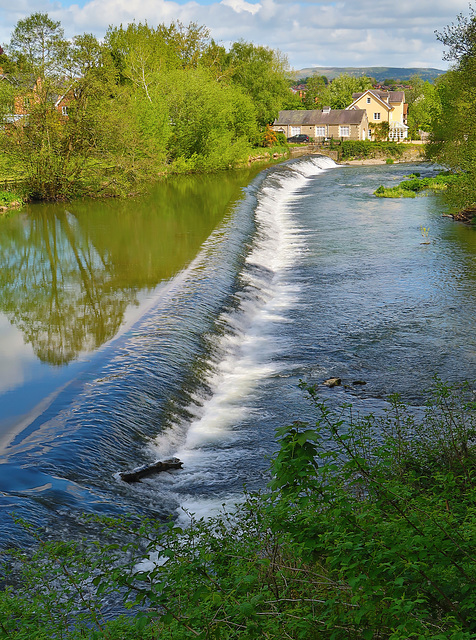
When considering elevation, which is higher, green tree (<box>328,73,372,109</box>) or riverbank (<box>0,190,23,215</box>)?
green tree (<box>328,73,372,109</box>)

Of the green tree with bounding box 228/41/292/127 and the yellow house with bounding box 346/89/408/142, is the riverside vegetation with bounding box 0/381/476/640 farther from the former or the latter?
the yellow house with bounding box 346/89/408/142

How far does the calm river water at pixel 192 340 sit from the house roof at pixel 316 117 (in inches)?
2448

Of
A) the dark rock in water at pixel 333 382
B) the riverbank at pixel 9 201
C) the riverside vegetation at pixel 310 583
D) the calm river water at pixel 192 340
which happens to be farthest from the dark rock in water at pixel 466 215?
the riverside vegetation at pixel 310 583

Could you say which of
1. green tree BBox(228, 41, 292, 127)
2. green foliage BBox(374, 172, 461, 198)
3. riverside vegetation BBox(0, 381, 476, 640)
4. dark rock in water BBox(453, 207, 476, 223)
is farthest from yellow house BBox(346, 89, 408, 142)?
riverside vegetation BBox(0, 381, 476, 640)

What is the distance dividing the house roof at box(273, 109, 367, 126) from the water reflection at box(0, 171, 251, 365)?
5569 centimetres

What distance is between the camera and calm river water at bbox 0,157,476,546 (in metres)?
7.54

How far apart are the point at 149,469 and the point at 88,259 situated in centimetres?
1243

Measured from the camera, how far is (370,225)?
25.5 metres

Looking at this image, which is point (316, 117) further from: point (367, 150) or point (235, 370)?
point (235, 370)

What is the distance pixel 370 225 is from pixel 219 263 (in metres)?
10.0

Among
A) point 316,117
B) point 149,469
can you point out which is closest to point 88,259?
point 149,469

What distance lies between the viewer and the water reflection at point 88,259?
12.8 m

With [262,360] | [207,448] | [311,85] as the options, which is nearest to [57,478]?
[207,448]

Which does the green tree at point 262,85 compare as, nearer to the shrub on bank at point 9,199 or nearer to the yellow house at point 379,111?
the yellow house at point 379,111
